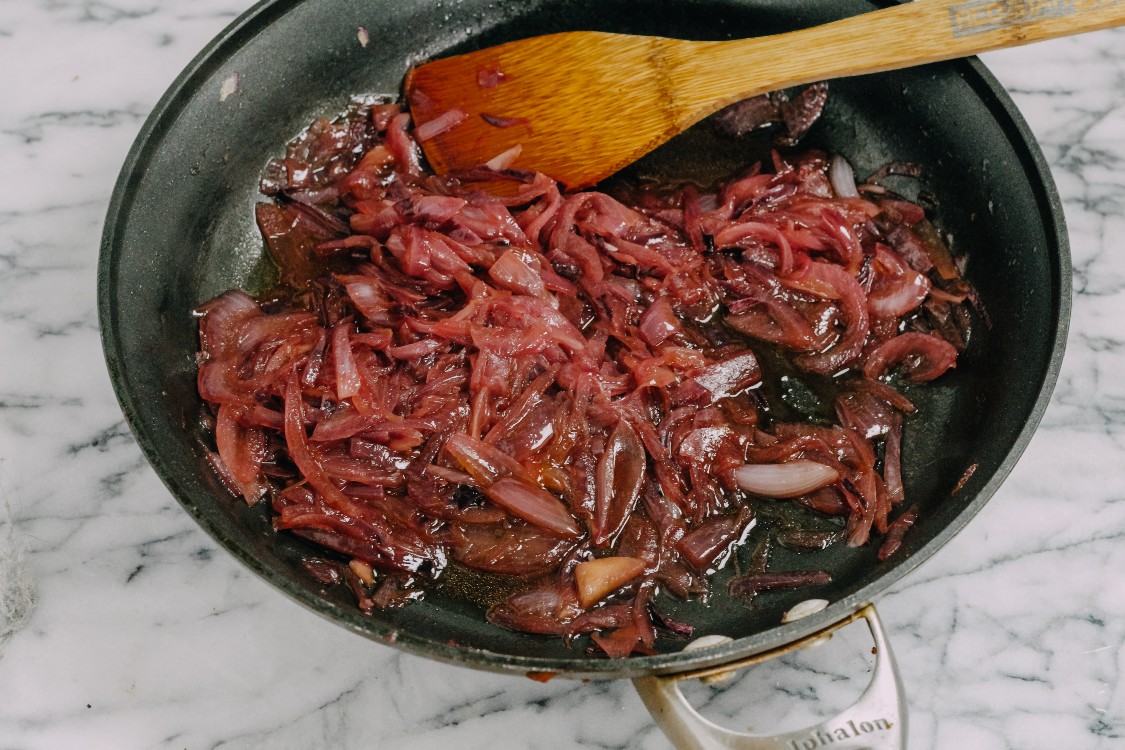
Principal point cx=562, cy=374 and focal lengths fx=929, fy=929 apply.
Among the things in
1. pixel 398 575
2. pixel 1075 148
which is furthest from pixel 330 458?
pixel 1075 148

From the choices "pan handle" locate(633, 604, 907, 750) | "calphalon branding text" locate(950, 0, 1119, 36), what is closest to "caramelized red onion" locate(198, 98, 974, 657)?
"pan handle" locate(633, 604, 907, 750)

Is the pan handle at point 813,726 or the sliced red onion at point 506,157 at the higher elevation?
the sliced red onion at point 506,157

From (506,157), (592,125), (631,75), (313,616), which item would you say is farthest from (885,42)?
(313,616)

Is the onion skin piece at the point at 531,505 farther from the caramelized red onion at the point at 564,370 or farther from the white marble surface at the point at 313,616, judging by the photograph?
the white marble surface at the point at 313,616

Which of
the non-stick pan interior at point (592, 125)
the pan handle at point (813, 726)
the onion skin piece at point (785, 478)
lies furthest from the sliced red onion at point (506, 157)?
the pan handle at point (813, 726)

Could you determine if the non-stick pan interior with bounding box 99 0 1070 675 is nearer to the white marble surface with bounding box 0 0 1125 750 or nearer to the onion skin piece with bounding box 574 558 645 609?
the onion skin piece with bounding box 574 558 645 609

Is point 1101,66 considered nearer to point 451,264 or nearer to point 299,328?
point 451,264
